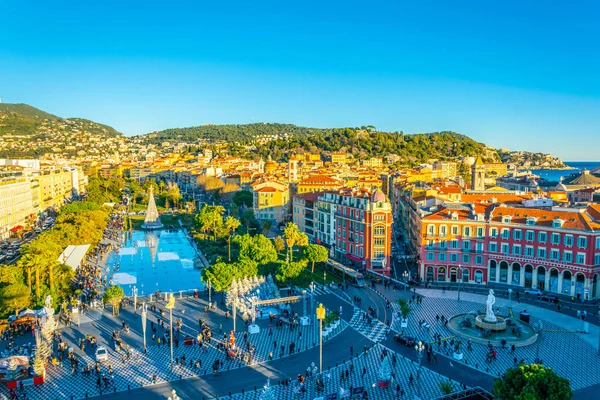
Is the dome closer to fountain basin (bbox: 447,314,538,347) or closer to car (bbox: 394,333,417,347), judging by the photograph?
fountain basin (bbox: 447,314,538,347)

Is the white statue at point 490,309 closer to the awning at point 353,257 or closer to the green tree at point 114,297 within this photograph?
the awning at point 353,257

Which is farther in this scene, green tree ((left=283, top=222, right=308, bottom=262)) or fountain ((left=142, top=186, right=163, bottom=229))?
fountain ((left=142, top=186, right=163, bottom=229))

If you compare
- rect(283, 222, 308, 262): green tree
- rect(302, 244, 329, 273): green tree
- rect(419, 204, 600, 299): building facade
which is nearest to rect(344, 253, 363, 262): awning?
rect(283, 222, 308, 262): green tree

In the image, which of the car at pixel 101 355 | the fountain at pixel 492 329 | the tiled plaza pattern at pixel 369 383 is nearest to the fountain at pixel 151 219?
the car at pixel 101 355

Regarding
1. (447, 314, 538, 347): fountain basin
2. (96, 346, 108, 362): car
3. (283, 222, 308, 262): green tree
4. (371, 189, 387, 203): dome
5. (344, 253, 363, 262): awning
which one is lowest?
(447, 314, 538, 347): fountain basin

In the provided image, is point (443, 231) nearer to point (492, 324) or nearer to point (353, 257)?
point (353, 257)

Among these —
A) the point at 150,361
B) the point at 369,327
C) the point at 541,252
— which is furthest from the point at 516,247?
the point at 150,361

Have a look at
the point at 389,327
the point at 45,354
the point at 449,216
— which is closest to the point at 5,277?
the point at 45,354
